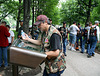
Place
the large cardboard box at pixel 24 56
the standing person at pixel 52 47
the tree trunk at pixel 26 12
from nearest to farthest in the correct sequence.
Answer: the large cardboard box at pixel 24 56 → the standing person at pixel 52 47 → the tree trunk at pixel 26 12

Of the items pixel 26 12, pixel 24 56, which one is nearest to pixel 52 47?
pixel 24 56

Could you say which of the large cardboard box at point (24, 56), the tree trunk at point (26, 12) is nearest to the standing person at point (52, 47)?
the large cardboard box at point (24, 56)

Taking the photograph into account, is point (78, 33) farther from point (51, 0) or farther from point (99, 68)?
point (51, 0)

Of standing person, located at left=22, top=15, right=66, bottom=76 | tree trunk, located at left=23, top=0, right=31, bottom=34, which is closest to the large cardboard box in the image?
standing person, located at left=22, top=15, right=66, bottom=76

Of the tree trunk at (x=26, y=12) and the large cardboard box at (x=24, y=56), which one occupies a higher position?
the tree trunk at (x=26, y=12)

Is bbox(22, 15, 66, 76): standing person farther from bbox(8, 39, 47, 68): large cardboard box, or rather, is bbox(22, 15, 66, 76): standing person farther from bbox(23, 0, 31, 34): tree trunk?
bbox(23, 0, 31, 34): tree trunk

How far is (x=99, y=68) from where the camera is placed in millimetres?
4922

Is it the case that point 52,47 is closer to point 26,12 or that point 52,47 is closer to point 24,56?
point 24,56

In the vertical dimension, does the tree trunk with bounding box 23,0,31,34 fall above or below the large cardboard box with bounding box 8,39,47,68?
above

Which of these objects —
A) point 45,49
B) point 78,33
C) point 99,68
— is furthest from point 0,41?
point 78,33

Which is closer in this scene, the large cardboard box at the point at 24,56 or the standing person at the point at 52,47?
the large cardboard box at the point at 24,56

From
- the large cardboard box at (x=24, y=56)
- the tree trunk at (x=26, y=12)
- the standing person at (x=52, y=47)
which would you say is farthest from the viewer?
the tree trunk at (x=26, y=12)

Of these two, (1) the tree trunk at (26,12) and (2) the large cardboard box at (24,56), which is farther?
(1) the tree trunk at (26,12)

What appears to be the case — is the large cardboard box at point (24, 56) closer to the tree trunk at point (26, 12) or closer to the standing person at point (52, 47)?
the standing person at point (52, 47)
